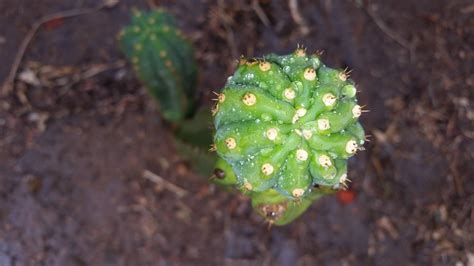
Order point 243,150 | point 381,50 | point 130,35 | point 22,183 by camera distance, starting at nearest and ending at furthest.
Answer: point 243,150
point 130,35
point 22,183
point 381,50

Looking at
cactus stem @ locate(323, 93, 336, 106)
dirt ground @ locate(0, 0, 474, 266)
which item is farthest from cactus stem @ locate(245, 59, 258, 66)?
dirt ground @ locate(0, 0, 474, 266)

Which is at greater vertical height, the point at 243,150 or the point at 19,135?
the point at 243,150

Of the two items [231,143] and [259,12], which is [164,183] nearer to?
[259,12]

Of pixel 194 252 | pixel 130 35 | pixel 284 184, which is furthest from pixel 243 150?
pixel 194 252

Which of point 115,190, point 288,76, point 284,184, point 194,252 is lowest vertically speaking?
point 194,252

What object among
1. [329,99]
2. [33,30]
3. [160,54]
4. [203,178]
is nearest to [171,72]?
[160,54]

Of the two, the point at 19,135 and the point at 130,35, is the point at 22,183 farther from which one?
the point at 130,35
